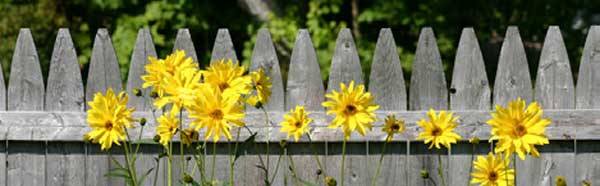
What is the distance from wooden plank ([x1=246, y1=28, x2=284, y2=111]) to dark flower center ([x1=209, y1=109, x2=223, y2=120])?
1699 millimetres

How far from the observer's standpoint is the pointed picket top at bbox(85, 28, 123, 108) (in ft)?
12.8

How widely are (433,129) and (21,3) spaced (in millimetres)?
5966

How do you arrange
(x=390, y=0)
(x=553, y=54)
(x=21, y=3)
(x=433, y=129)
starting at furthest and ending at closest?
1. (x=390, y=0)
2. (x=21, y=3)
3. (x=553, y=54)
4. (x=433, y=129)

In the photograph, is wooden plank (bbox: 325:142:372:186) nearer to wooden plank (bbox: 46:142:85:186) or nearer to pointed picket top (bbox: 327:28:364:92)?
pointed picket top (bbox: 327:28:364:92)

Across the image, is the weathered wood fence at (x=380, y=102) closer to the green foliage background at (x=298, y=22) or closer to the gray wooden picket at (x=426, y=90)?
the gray wooden picket at (x=426, y=90)

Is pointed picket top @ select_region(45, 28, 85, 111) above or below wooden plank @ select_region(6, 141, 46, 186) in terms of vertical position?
above

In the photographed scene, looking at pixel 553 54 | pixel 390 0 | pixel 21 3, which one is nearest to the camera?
pixel 553 54

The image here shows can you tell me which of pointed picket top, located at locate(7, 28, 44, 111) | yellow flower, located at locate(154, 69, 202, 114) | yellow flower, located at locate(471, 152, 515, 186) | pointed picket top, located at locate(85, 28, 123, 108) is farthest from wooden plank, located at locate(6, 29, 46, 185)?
yellow flower, located at locate(471, 152, 515, 186)

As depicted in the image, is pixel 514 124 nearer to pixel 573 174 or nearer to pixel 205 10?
pixel 573 174

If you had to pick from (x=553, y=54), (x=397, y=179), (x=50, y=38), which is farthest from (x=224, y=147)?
(x=50, y=38)

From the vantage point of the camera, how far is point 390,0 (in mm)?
8727

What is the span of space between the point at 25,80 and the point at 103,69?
0.31 meters

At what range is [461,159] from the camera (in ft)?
12.6

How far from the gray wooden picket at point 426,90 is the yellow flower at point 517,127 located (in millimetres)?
1721
